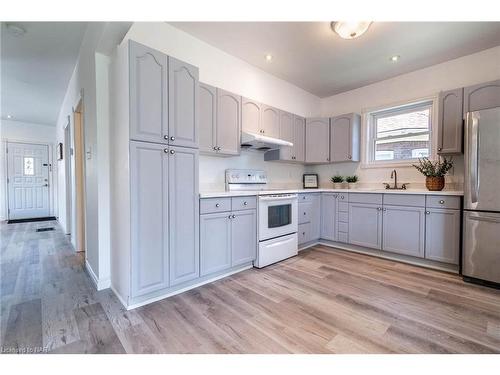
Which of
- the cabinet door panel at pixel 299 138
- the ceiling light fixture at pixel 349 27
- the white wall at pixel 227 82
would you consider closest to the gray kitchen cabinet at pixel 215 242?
the white wall at pixel 227 82

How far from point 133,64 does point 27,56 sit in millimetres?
2406

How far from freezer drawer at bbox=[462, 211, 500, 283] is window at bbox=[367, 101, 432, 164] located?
1295 mm

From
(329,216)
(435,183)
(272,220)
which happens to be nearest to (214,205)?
(272,220)

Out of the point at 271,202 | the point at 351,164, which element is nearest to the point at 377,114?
the point at 351,164

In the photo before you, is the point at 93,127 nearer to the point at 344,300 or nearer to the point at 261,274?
the point at 261,274

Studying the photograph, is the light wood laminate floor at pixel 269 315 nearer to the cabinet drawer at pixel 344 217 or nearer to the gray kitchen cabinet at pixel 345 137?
the cabinet drawer at pixel 344 217

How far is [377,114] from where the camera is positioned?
151 inches

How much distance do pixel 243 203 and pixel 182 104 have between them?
1.18 meters

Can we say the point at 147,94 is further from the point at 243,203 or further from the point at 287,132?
the point at 287,132

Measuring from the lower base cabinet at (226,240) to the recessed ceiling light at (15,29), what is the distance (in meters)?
2.72

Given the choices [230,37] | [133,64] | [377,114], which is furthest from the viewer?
[377,114]

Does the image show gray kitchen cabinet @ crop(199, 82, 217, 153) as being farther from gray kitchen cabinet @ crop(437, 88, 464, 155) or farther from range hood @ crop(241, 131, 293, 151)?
gray kitchen cabinet @ crop(437, 88, 464, 155)

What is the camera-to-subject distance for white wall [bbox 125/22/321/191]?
8.24 ft
